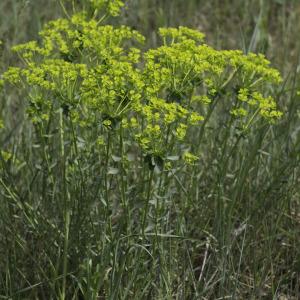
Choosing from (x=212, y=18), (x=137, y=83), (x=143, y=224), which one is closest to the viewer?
(x=137, y=83)

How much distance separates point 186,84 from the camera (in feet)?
9.04

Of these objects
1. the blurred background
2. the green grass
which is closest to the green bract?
the green grass

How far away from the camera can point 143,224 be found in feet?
9.09

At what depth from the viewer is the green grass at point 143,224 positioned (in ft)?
9.42

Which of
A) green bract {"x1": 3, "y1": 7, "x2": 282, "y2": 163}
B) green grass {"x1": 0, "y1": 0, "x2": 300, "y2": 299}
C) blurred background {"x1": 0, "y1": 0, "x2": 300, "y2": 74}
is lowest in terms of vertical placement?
green grass {"x1": 0, "y1": 0, "x2": 300, "y2": 299}

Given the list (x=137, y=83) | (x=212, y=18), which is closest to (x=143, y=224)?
(x=137, y=83)

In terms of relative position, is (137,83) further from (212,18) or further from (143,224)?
(212,18)

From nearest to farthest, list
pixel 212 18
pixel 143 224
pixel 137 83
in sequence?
pixel 137 83
pixel 143 224
pixel 212 18

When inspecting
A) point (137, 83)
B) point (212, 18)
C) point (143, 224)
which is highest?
point (137, 83)

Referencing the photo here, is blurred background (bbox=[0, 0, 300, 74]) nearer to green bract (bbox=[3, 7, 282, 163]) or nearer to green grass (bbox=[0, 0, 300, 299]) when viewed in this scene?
green grass (bbox=[0, 0, 300, 299])

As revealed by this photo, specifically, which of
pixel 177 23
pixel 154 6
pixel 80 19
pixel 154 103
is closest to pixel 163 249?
pixel 154 103

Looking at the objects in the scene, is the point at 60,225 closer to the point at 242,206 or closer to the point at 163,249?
the point at 163,249

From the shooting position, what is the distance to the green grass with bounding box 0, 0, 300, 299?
287 centimetres

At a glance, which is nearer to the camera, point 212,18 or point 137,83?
point 137,83
